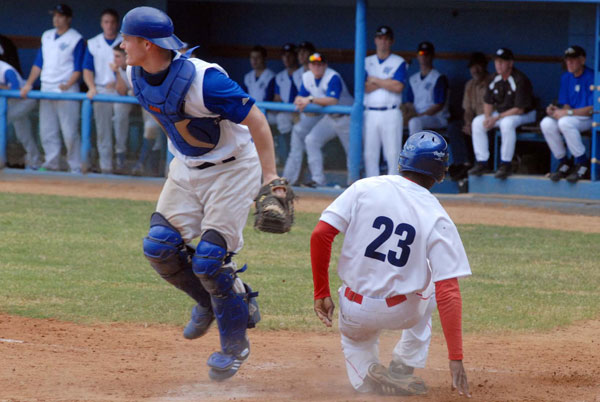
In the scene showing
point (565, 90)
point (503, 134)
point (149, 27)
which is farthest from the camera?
point (503, 134)

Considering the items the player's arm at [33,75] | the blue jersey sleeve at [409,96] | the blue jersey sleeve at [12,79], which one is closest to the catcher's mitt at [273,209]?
the blue jersey sleeve at [409,96]

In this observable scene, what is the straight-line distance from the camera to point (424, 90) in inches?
508

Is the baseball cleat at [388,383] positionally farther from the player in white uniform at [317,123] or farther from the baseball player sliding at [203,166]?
the player in white uniform at [317,123]

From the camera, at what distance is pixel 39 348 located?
5297 millimetres

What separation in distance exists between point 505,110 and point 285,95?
10.4 ft

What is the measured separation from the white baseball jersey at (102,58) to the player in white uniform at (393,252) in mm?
9215

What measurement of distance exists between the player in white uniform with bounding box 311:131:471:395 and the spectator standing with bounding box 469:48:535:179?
7.75 m

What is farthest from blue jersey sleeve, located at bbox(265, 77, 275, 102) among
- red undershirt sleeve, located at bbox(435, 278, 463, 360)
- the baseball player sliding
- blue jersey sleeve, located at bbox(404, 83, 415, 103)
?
red undershirt sleeve, located at bbox(435, 278, 463, 360)

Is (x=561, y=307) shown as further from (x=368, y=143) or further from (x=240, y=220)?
(x=368, y=143)

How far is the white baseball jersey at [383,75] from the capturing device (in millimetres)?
12125

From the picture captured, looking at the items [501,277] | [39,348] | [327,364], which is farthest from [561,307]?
[39,348]

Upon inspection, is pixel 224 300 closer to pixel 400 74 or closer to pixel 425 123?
pixel 400 74

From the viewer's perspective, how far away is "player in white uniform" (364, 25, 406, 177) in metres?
12.1

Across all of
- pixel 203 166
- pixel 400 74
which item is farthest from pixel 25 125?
pixel 203 166
